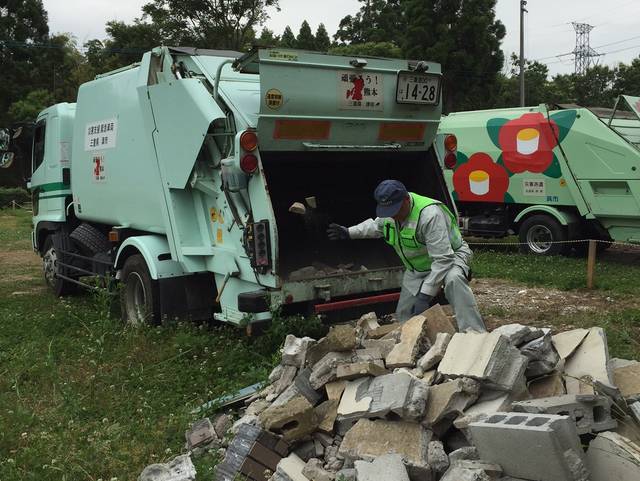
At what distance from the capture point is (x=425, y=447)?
121 inches

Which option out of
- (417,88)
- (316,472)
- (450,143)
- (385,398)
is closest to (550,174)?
(450,143)

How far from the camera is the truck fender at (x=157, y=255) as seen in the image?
18.1 feet

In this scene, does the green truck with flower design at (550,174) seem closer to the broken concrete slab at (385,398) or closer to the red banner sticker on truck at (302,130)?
the red banner sticker on truck at (302,130)

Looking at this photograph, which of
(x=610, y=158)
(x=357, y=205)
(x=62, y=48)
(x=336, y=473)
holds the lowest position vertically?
(x=336, y=473)

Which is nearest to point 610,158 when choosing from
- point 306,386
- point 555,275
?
point 555,275

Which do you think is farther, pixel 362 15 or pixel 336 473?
pixel 362 15

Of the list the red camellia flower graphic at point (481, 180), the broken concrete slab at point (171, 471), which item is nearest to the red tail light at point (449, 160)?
the broken concrete slab at point (171, 471)

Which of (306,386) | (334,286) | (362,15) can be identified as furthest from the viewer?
(362,15)

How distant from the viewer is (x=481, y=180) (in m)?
11.3

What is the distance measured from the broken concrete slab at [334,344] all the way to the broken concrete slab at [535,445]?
1158 millimetres

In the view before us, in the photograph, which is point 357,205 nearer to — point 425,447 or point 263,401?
point 263,401

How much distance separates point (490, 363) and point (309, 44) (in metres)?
36.7

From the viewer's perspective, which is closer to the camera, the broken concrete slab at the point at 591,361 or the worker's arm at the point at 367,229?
the broken concrete slab at the point at 591,361

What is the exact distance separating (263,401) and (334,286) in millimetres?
1411
